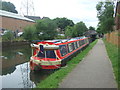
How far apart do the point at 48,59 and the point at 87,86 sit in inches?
202

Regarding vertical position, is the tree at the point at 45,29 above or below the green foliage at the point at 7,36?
above

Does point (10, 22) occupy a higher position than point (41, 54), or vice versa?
point (10, 22)

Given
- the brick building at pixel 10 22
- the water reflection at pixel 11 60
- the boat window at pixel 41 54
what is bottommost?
the water reflection at pixel 11 60

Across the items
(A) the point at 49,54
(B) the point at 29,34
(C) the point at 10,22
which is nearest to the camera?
(A) the point at 49,54

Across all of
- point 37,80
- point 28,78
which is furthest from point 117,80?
point 28,78

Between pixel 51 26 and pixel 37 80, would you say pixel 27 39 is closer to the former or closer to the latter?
pixel 51 26

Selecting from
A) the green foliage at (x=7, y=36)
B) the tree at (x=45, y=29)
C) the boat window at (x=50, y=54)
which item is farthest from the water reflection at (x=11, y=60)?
the tree at (x=45, y=29)

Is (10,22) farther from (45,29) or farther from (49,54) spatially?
(49,54)

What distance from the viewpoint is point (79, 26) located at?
54.8 m

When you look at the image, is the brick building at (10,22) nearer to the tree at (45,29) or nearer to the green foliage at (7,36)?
the tree at (45,29)

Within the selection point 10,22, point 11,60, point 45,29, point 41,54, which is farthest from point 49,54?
point 10,22

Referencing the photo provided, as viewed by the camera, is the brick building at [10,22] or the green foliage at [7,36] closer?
the green foliage at [7,36]

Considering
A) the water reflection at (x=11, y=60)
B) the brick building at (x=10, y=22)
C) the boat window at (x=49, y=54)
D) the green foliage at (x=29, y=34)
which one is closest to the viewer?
the boat window at (x=49, y=54)

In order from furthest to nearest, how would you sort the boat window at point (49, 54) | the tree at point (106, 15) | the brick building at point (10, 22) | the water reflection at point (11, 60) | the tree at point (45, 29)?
the brick building at point (10, 22) < the tree at point (45, 29) < the tree at point (106, 15) < the water reflection at point (11, 60) < the boat window at point (49, 54)
